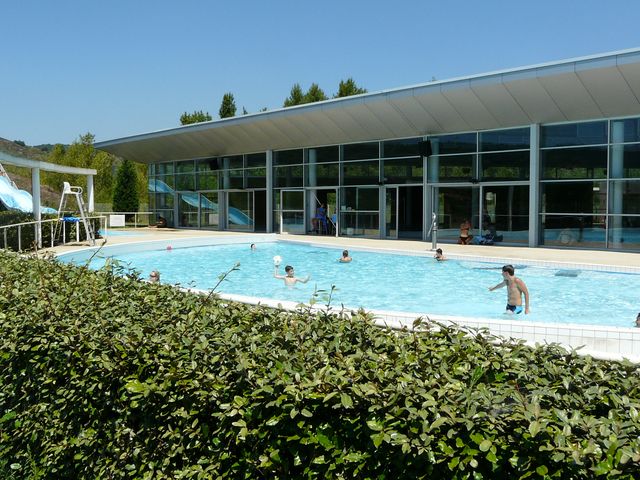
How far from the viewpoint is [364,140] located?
25984mm

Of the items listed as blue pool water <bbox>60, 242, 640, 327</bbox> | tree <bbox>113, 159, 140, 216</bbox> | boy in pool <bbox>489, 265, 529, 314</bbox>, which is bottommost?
blue pool water <bbox>60, 242, 640, 327</bbox>

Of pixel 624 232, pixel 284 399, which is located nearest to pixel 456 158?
pixel 624 232

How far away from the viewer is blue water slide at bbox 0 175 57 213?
33.7 meters

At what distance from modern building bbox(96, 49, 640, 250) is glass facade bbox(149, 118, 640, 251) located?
0.04 meters

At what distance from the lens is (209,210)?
34594 mm

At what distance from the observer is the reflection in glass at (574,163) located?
19391 millimetres

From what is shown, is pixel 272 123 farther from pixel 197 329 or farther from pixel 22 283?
pixel 197 329

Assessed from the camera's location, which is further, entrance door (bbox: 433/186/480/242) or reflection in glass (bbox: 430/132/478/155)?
entrance door (bbox: 433/186/480/242)

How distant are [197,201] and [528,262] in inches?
912

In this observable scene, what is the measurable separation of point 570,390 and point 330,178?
25.5m

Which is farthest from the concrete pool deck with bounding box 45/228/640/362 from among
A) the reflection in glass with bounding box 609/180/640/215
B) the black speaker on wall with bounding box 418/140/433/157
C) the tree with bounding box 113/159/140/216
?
the tree with bounding box 113/159/140/216

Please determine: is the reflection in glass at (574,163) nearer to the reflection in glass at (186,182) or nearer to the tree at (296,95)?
the reflection in glass at (186,182)

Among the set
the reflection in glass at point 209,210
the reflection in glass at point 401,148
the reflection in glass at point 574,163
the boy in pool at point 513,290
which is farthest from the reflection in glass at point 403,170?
the boy in pool at point 513,290

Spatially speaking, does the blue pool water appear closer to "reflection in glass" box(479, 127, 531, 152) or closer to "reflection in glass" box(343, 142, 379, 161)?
"reflection in glass" box(479, 127, 531, 152)
